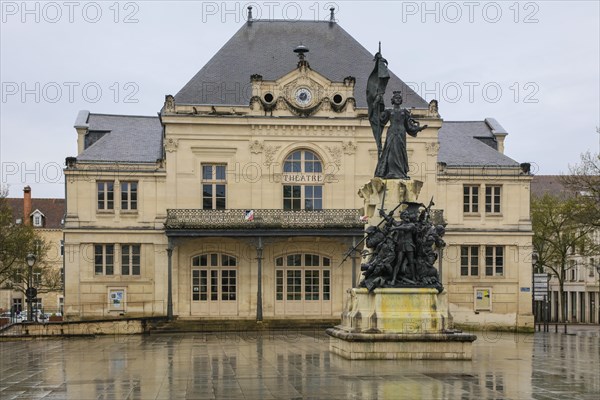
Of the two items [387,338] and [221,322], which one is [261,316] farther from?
[387,338]

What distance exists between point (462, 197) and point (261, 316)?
11514mm

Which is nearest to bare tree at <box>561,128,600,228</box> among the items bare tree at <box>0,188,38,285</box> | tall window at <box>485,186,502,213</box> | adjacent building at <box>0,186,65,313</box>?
tall window at <box>485,186,502,213</box>

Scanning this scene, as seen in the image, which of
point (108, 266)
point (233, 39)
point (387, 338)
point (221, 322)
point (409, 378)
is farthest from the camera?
point (233, 39)

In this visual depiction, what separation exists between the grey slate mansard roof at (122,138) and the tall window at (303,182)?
6.45m

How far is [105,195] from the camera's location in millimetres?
44094

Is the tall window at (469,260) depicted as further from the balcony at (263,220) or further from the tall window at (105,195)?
the tall window at (105,195)

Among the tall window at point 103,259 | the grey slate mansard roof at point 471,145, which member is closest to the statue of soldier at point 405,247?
the tall window at point 103,259

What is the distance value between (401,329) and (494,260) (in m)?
26.8

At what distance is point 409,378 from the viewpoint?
16.7 metres

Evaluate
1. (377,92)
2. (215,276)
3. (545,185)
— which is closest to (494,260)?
(215,276)

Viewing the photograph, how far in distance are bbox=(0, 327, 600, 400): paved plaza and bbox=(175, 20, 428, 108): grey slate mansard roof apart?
20.7 m

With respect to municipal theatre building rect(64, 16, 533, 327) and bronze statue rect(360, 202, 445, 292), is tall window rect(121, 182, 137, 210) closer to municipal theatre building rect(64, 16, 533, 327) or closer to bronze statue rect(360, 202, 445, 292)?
municipal theatre building rect(64, 16, 533, 327)

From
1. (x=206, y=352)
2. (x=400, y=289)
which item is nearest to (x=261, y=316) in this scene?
(x=206, y=352)

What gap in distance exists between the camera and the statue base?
20141 mm
